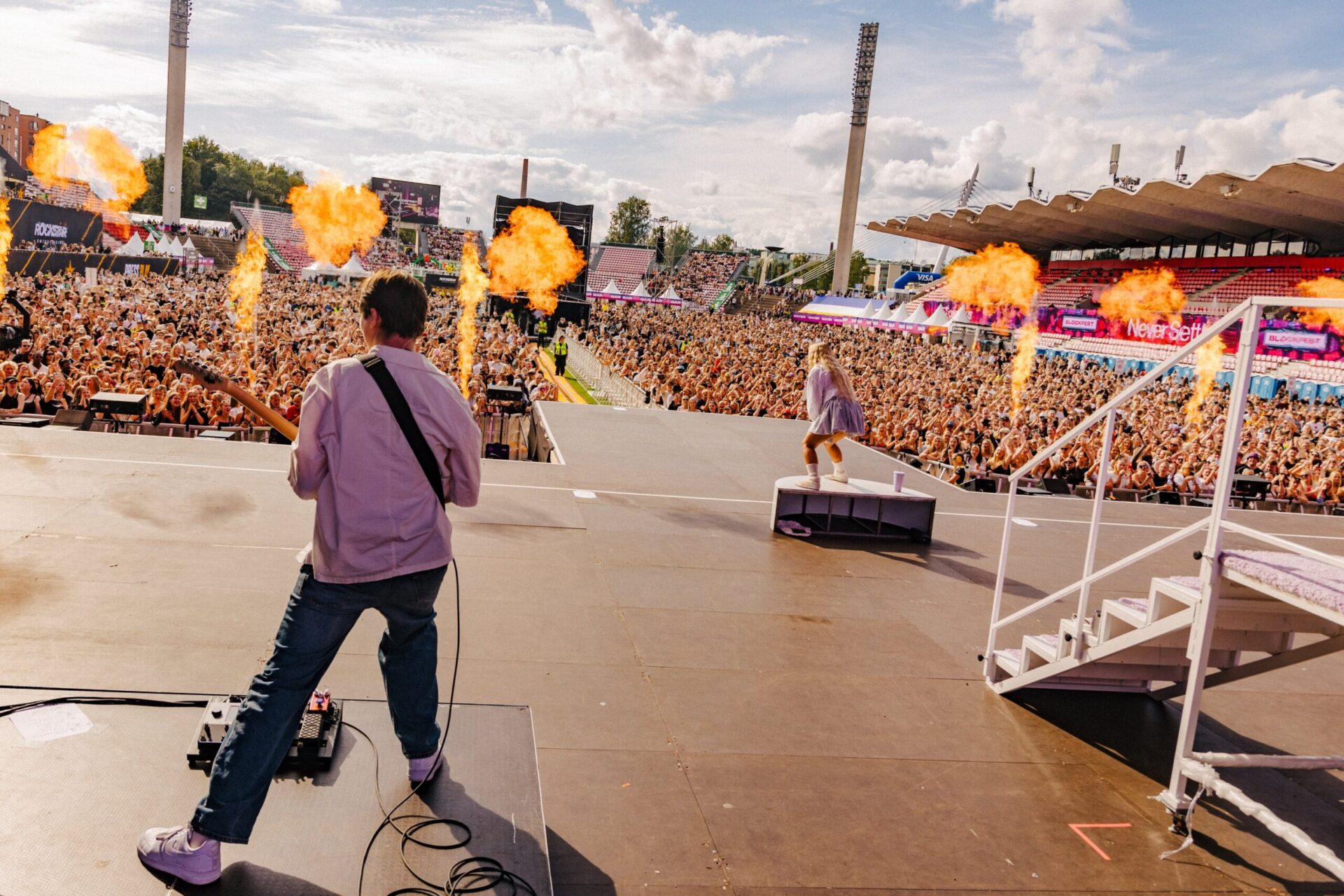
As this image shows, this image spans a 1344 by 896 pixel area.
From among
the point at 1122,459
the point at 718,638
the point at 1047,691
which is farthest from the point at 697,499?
the point at 1122,459

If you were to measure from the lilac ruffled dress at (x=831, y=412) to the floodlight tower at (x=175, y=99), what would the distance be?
247 ft

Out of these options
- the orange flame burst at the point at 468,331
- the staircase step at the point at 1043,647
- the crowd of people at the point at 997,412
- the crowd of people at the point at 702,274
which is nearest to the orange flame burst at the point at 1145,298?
the crowd of people at the point at 997,412

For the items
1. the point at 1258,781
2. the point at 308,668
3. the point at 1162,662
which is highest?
the point at 308,668

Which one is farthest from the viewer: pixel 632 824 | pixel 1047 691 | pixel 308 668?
pixel 1047 691

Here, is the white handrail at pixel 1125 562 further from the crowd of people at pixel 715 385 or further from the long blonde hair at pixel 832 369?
the long blonde hair at pixel 832 369

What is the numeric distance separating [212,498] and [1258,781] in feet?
25.1

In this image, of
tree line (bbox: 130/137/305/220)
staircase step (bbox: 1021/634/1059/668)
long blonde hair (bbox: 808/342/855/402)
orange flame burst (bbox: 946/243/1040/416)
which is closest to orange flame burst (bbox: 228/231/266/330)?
long blonde hair (bbox: 808/342/855/402)

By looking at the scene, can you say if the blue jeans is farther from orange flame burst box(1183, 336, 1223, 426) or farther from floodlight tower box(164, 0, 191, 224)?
floodlight tower box(164, 0, 191, 224)

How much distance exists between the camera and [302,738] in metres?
3.18

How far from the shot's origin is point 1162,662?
15.4 ft

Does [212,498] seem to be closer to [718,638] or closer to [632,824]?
[718,638]

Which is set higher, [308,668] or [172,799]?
[308,668]

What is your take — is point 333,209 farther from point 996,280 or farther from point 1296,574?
point 996,280

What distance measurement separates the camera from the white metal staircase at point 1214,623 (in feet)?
11.3
